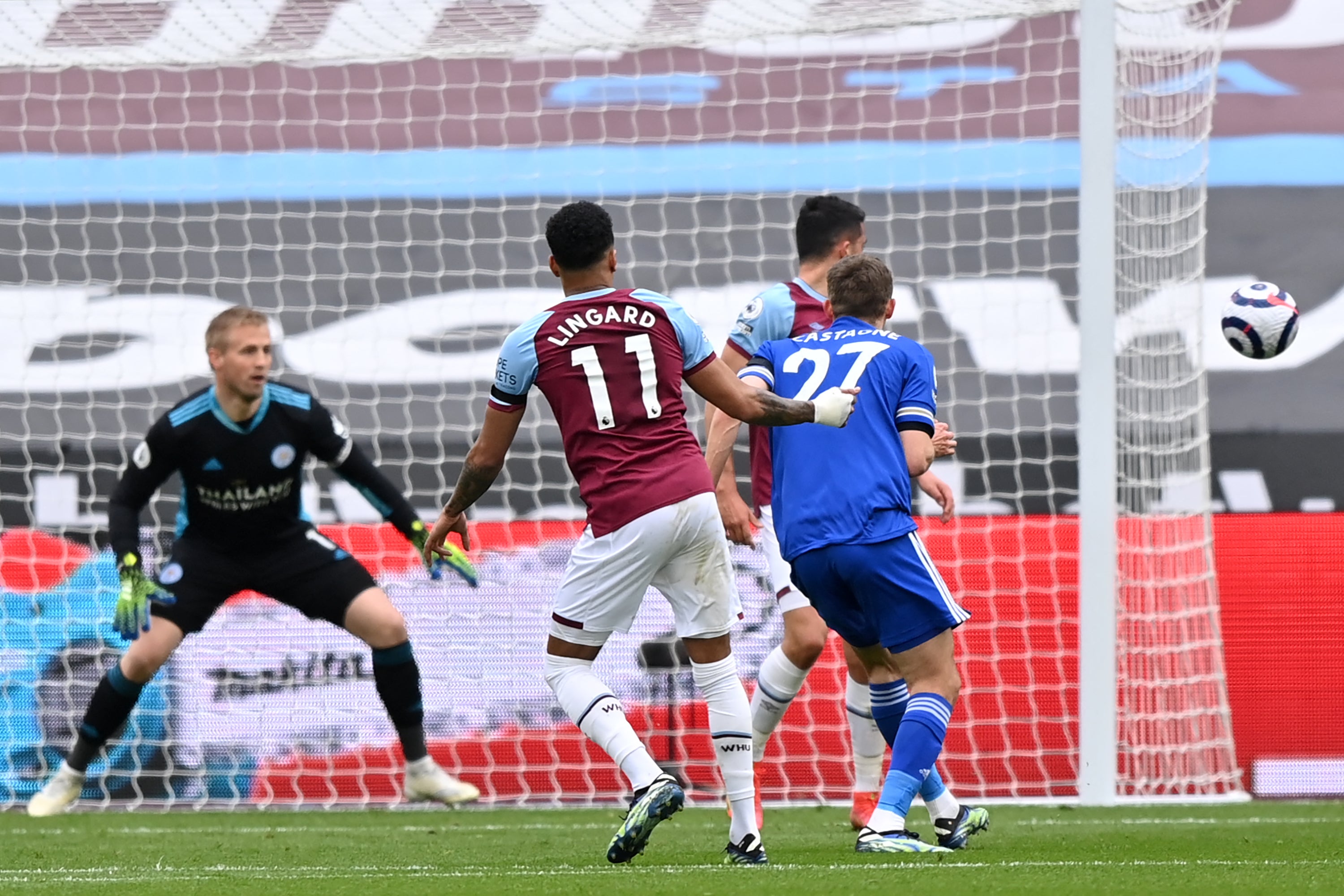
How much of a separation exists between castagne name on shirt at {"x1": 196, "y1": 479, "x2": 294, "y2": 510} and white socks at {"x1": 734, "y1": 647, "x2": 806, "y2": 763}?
2.02 metres

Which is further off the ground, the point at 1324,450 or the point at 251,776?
the point at 1324,450

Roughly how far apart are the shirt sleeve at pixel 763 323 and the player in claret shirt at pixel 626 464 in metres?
1.08

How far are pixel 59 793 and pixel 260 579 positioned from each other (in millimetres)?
1178

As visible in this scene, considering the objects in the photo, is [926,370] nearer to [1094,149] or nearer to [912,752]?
[912,752]

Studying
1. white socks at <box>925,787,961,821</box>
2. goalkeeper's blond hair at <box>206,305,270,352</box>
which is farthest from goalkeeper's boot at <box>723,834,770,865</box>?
goalkeeper's blond hair at <box>206,305,270,352</box>

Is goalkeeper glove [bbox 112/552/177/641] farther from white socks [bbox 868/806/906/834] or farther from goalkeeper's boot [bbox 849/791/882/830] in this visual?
white socks [bbox 868/806/906/834]

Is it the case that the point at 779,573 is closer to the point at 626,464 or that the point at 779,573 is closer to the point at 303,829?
the point at 626,464

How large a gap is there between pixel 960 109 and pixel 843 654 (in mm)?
4655

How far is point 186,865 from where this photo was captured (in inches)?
191

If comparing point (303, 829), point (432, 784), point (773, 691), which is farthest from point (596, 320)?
point (303, 829)

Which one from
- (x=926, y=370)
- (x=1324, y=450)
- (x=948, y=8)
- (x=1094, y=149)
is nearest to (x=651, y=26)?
(x=948, y=8)

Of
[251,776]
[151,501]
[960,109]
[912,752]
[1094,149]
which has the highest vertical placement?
[960,109]

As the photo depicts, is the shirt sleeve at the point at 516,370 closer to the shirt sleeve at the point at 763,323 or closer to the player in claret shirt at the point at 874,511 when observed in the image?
the player in claret shirt at the point at 874,511

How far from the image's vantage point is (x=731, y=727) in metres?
4.51
